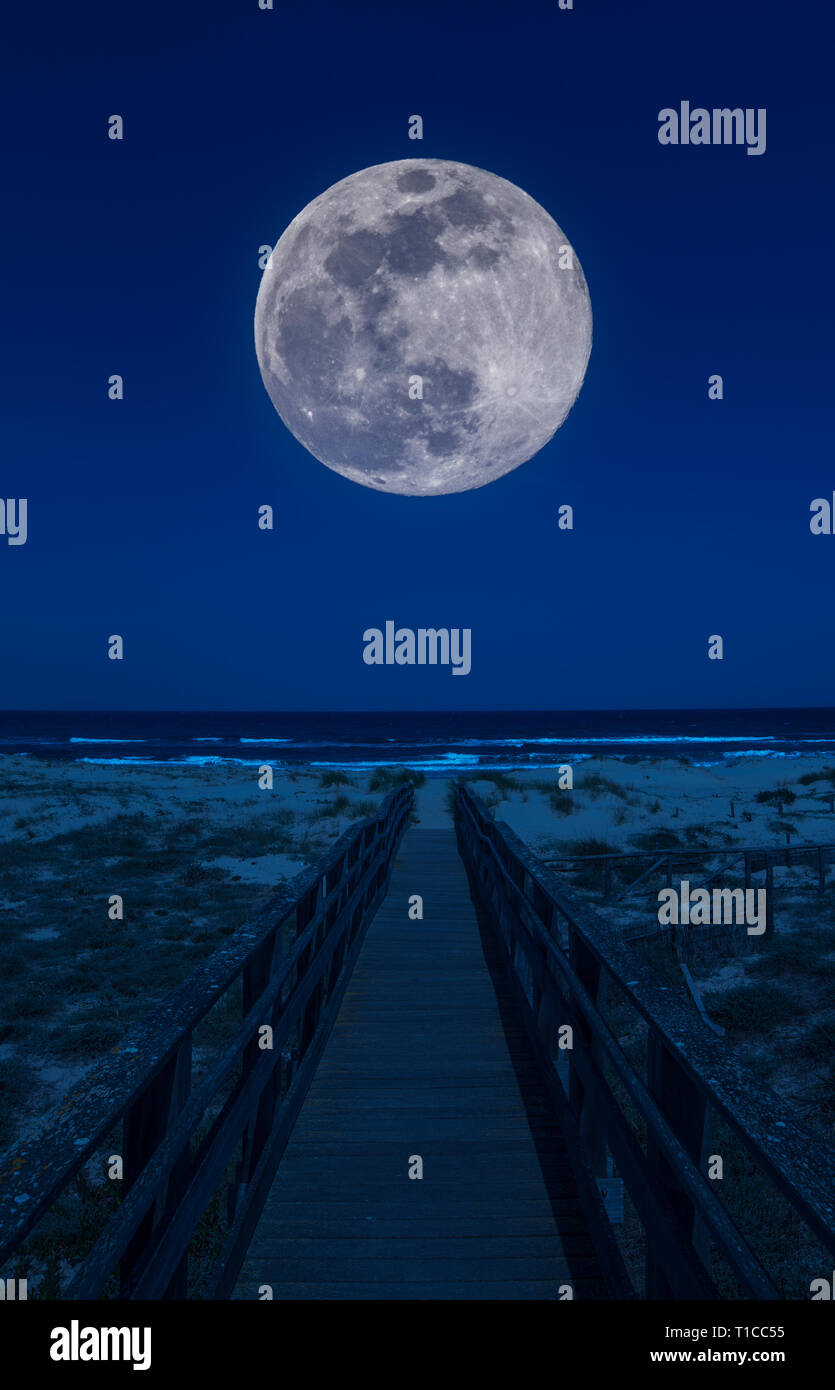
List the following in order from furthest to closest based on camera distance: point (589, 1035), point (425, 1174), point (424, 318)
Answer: point (424, 318) → point (425, 1174) → point (589, 1035)

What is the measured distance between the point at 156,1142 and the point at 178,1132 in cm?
8

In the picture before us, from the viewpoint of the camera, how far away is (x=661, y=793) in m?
34.5

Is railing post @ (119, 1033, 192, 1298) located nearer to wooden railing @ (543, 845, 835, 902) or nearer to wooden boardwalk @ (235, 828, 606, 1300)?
wooden boardwalk @ (235, 828, 606, 1300)

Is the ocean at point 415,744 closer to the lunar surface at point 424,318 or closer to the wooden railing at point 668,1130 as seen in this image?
the lunar surface at point 424,318

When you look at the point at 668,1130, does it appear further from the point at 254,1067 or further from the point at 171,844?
the point at 171,844

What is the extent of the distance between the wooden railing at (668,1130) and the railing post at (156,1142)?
4.81 ft

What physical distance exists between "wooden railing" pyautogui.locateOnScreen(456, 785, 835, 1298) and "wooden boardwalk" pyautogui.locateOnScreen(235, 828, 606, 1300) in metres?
0.26

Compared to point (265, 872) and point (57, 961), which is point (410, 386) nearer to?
point (57, 961)

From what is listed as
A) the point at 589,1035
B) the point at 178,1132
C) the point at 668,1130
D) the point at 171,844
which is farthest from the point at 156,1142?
the point at 171,844

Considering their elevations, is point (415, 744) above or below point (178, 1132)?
below

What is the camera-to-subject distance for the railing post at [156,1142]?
7.45ft

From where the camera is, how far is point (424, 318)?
867 centimetres
